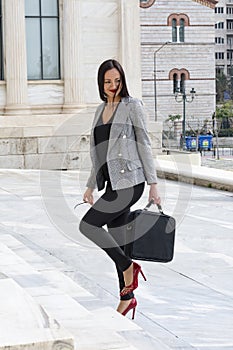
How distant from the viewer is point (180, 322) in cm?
602

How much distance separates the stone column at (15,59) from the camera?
1919 centimetres

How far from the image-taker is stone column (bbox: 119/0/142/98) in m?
20.2

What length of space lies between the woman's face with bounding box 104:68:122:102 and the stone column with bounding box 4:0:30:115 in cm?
1365

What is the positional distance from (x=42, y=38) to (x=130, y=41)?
2.04m

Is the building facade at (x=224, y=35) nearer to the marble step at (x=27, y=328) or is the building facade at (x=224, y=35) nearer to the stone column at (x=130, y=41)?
the stone column at (x=130, y=41)

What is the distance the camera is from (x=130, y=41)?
2027 cm

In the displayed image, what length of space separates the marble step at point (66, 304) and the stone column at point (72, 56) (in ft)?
38.6

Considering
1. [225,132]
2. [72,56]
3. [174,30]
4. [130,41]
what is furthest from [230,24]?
[72,56]

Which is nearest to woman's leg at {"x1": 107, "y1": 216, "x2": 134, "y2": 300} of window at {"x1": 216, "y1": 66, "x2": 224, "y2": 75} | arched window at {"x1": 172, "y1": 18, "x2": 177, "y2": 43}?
arched window at {"x1": 172, "y1": 18, "x2": 177, "y2": 43}

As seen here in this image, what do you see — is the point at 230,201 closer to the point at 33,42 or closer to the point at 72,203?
the point at 72,203

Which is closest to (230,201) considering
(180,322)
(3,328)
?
(180,322)

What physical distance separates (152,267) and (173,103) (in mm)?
81777

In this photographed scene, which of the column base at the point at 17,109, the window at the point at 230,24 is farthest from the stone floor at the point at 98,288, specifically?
the window at the point at 230,24

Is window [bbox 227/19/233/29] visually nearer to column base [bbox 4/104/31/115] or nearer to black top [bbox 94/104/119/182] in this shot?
column base [bbox 4/104/31/115]
